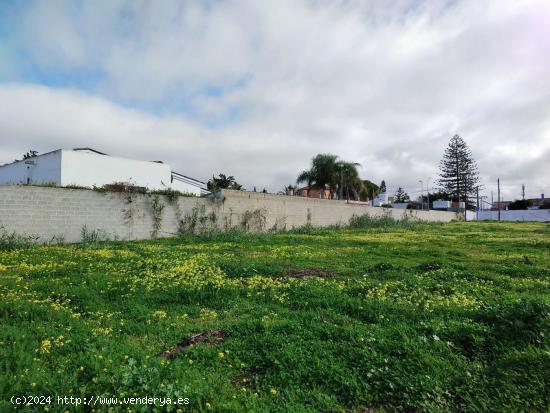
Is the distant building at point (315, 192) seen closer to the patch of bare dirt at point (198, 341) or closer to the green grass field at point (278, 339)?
the green grass field at point (278, 339)

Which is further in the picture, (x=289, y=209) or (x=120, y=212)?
(x=289, y=209)

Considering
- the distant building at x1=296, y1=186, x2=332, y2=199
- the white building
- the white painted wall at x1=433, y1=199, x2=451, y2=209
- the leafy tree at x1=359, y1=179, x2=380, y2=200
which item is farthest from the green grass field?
the white painted wall at x1=433, y1=199, x2=451, y2=209

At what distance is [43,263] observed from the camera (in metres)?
7.86

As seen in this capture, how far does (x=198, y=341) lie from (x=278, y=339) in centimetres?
87

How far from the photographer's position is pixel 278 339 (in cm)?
388

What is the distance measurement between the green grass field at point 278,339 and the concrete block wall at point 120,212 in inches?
190

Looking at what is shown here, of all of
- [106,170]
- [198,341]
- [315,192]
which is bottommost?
[198,341]

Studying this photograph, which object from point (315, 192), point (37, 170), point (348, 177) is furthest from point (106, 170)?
point (348, 177)

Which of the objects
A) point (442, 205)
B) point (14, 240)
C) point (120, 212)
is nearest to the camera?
point (14, 240)

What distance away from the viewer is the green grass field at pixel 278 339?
9.30ft

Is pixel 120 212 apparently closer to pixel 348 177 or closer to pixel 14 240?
pixel 14 240

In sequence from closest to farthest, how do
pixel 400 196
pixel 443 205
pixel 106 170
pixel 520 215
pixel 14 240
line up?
pixel 14 240, pixel 106 170, pixel 443 205, pixel 520 215, pixel 400 196

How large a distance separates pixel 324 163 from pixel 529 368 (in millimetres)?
35540

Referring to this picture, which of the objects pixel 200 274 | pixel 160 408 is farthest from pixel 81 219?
pixel 160 408
